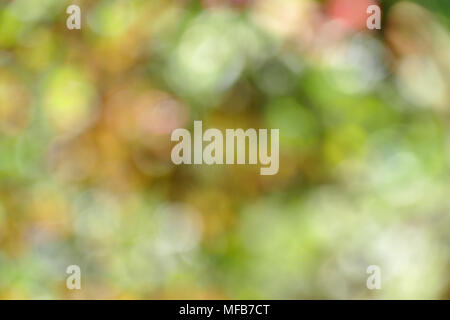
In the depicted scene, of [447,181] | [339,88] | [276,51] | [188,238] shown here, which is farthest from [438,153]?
[188,238]

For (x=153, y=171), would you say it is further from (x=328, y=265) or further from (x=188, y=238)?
(x=328, y=265)

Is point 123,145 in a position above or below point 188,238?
above

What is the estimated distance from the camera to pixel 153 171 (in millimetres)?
896

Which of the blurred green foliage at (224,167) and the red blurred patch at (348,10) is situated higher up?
the red blurred patch at (348,10)

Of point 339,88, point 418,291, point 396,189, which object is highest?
point 339,88

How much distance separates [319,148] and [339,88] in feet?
0.31

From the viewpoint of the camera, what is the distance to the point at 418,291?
0.88 meters

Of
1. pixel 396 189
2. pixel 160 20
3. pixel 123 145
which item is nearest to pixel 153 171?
pixel 123 145

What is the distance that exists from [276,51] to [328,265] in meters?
0.34

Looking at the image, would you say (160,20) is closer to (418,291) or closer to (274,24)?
(274,24)

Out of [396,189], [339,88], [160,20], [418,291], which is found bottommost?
[418,291]

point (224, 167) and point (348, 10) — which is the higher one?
point (348, 10)

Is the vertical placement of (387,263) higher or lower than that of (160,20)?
lower

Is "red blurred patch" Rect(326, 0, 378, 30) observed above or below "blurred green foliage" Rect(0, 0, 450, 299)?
above
